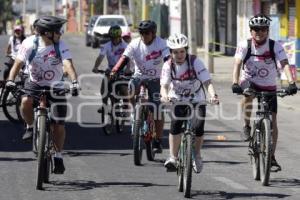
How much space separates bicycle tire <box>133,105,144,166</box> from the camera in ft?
43.7

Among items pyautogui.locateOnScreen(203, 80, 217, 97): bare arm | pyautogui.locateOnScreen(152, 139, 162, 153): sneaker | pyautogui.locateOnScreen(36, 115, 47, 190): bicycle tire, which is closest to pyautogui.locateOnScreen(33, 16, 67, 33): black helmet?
pyautogui.locateOnScreen(36, 115, 47, 190): bicycle tire

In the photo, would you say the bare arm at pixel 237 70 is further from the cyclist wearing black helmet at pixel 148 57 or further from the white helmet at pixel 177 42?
the cyclist wearing black helmet at pixel 148 57

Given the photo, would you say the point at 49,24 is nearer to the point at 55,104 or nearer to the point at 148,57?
the point at 55,104

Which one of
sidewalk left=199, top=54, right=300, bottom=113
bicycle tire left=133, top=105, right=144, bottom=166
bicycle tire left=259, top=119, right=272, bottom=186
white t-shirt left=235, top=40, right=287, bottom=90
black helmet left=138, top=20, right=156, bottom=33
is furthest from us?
sidewalk left=199, top=54, right=300, bottom=113

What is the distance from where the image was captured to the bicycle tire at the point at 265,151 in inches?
453

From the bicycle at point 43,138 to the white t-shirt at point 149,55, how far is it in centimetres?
298

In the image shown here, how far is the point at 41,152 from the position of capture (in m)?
11.1

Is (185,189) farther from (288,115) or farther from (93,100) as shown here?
(93,100)

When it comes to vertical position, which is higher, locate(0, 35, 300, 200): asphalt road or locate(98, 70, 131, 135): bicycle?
locate(98, 70, 131, 135): bicycle

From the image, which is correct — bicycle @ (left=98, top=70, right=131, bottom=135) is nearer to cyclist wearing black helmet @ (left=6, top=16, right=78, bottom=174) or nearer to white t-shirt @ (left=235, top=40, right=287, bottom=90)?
white t-shirt @ (left=235, top=40, right=287, bottom=90)

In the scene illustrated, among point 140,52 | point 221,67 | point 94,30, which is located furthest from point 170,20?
point 140,52

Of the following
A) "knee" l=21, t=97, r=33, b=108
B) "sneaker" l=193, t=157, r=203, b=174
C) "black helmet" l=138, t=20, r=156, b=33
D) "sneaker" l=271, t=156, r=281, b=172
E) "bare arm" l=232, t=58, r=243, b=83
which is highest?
"black helmet" l=138, t=20, r=156, b=33

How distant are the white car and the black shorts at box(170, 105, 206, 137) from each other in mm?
38641

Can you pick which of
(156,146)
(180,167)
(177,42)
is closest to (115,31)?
(156,146)
